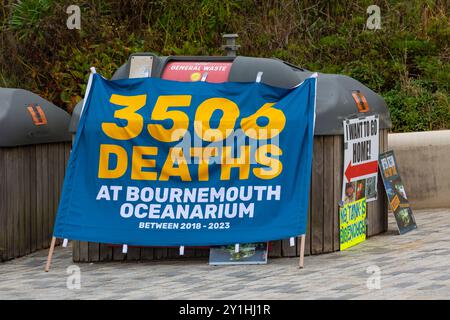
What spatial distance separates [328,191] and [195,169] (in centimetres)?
122

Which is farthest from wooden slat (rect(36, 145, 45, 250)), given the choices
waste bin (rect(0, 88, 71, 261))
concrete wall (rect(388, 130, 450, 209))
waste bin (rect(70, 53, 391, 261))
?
concrete wall (rect(388, 130, 450, 209))

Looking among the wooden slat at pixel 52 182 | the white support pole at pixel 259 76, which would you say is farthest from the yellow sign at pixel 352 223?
the wooden slat at pixel 52 182

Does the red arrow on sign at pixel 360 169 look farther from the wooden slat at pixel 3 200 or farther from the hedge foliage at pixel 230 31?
the hedge foliage at pixel 230 31

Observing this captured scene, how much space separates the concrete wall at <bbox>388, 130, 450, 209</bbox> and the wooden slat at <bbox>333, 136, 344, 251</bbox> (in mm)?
2579

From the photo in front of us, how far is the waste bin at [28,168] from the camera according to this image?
A: 9.62 m

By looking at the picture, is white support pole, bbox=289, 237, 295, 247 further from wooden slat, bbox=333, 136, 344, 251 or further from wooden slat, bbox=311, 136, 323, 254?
wooden slat, bbox=333, 136, 344, 251

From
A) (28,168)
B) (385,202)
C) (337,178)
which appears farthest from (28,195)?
(385,202)

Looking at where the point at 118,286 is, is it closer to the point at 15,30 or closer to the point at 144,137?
the point at 144,137

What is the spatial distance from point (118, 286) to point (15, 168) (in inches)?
83.3

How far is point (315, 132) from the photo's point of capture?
916 cm

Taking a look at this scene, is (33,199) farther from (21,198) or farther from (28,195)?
(21,198)

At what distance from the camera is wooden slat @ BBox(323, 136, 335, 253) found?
9.27 meters

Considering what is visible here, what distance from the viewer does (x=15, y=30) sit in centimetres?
1628
